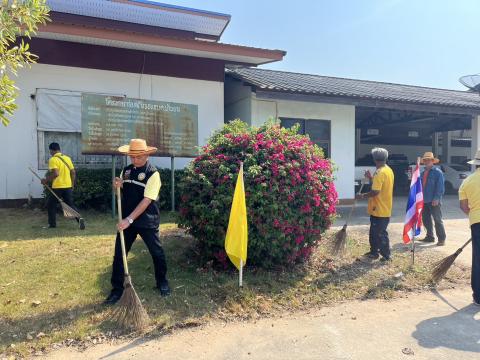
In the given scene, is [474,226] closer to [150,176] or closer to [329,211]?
[329,211]

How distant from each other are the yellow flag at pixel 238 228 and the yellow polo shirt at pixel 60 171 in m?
4.49

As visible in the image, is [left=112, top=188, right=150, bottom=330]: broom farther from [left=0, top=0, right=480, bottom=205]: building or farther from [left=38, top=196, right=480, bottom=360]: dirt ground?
[left=0, top=0, right=480, bottom=205]: building

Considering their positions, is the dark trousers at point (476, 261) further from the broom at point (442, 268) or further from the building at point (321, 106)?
the building at point (321, 106)

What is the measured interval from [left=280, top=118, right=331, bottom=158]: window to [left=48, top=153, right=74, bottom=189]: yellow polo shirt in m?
6.87

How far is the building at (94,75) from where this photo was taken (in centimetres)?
961

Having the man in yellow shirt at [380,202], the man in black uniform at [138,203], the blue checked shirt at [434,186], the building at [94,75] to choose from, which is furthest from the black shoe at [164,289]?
the building at [94,75]

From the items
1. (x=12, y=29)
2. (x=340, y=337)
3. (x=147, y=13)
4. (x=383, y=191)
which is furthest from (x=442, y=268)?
(x=147, y=13)

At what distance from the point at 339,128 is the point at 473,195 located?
27.1 ft

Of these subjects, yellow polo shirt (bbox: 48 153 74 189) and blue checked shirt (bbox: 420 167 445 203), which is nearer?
blue checked shirt (bbox: 420 167 445 203)

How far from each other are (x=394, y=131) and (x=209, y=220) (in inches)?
819

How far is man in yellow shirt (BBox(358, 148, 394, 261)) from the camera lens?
6.17 m

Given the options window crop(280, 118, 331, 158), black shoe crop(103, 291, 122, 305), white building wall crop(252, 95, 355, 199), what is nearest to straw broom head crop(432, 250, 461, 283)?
black shoe crop(103, 291, 122, 305)

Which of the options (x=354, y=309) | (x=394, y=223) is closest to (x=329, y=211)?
(x=354, y=309)

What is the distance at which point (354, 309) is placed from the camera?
187 inches
